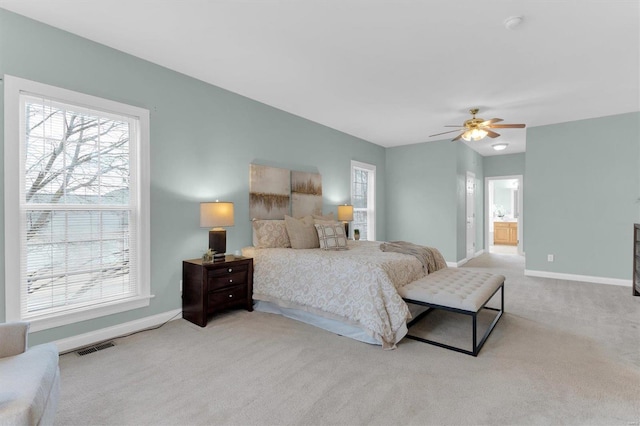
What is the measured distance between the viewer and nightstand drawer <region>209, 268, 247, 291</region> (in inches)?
126

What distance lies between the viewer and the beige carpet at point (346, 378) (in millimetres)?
1783

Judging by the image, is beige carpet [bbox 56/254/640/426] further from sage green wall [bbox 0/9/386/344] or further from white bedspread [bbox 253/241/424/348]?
sage green wall [bbox 0/9/386/344]

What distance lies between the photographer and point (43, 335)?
2.49 m

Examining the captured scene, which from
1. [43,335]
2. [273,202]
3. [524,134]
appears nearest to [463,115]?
[524,134]

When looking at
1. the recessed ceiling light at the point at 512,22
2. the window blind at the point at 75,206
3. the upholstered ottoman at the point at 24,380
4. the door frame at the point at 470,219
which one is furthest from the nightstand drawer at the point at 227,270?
the door frame at the point at 470,219

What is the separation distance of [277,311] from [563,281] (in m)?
4.68

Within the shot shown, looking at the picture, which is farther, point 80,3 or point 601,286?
point 601,286

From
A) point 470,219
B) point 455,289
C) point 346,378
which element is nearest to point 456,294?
point 455,289

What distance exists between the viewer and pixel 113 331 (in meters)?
2.86

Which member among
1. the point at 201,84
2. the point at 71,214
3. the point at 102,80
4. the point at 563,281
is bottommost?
the point at 563,281

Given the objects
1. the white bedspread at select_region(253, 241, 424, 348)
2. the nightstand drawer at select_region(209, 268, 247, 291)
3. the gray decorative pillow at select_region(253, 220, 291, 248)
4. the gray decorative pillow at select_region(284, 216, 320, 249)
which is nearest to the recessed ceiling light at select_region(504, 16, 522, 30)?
the white bedspread at select_region(253, 241, 424, 348)

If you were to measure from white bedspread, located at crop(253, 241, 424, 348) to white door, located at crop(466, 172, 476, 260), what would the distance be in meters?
4.38

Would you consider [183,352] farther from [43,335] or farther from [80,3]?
[80,3]

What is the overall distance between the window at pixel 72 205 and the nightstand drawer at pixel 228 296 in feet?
2.08
